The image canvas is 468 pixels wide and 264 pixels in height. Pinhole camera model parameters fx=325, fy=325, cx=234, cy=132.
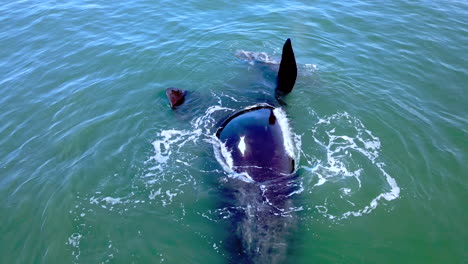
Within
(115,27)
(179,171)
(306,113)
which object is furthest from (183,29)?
(179,171)

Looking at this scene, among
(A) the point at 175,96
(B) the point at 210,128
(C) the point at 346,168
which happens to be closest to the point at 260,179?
(C) the point at 346,168

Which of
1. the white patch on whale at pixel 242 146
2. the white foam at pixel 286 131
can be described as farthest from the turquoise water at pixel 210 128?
the white patch on whale at pixel 242 146

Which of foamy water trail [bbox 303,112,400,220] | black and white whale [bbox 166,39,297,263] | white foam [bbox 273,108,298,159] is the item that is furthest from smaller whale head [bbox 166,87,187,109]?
foamy water trail [bbox 303,112,400,220]

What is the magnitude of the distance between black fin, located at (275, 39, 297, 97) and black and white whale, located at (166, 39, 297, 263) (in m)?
0.04

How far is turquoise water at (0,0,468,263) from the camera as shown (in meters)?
9.62

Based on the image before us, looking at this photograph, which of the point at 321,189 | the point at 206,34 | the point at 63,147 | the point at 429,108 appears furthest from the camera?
the point at 206,34

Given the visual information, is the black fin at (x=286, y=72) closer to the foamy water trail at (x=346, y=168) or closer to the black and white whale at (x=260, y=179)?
the black and white whale at (x=260, y=179)

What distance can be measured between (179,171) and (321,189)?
5.00m

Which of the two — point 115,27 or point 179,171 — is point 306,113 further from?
point 115,27

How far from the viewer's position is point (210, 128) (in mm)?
13445

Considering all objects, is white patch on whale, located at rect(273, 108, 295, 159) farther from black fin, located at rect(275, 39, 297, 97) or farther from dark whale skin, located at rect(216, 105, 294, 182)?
black fin, located at rect(275, 39, 297, 97)

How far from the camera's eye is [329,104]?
14570 millimetres

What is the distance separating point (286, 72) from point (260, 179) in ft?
18.3

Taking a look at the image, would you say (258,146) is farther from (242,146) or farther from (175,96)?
(175,96)
